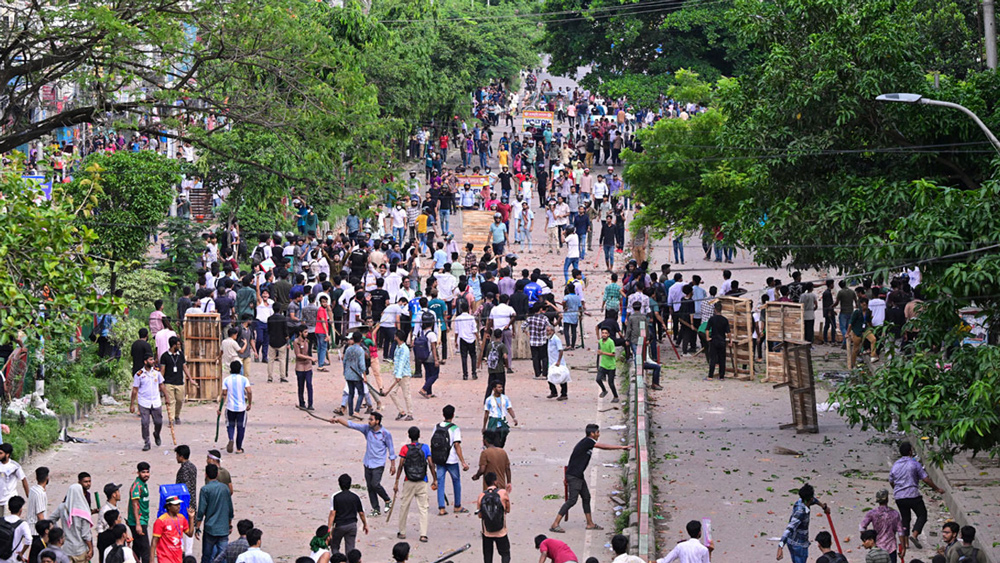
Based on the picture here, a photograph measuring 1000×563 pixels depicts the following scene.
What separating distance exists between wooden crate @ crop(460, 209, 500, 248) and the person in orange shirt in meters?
20.1

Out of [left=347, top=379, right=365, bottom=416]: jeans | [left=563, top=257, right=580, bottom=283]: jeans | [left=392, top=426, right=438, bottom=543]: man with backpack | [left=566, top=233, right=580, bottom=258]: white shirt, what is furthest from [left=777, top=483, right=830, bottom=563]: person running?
[left=563, top=257, right=580, bottom=283]: jeans

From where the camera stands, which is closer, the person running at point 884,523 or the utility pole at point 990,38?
the person running at point 884,523

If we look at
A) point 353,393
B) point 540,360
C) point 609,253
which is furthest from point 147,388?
point 609,253

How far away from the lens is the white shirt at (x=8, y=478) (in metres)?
Answer: 14.1

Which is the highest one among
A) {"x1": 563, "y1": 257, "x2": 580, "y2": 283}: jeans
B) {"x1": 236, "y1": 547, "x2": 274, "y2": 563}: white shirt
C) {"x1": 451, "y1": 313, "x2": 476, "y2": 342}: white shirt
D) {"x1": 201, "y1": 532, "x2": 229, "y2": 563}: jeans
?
{"x1": 563, "y1": 257, "x2": 580, "y2": 283}: jeans

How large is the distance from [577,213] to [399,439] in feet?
58.2

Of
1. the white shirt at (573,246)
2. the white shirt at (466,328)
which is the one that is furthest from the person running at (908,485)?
the white shirt at (573,246)

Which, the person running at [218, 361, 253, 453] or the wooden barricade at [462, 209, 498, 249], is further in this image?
the wooden barricade at [462, 209, 498, 249]

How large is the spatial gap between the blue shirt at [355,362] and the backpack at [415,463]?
15.6ft

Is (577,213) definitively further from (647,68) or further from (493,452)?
(493,452)

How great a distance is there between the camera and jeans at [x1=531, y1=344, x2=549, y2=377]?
22984mm

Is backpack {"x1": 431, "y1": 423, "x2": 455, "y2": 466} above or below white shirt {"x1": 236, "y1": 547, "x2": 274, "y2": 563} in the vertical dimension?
above

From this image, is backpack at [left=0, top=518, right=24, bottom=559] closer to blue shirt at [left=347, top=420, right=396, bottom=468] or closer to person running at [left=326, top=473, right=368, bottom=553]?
person running at [left=326, top=473, right=368, bottom=553]

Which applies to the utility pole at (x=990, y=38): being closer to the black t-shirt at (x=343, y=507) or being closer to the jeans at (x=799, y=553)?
the jeans at (x=799, y=553)
